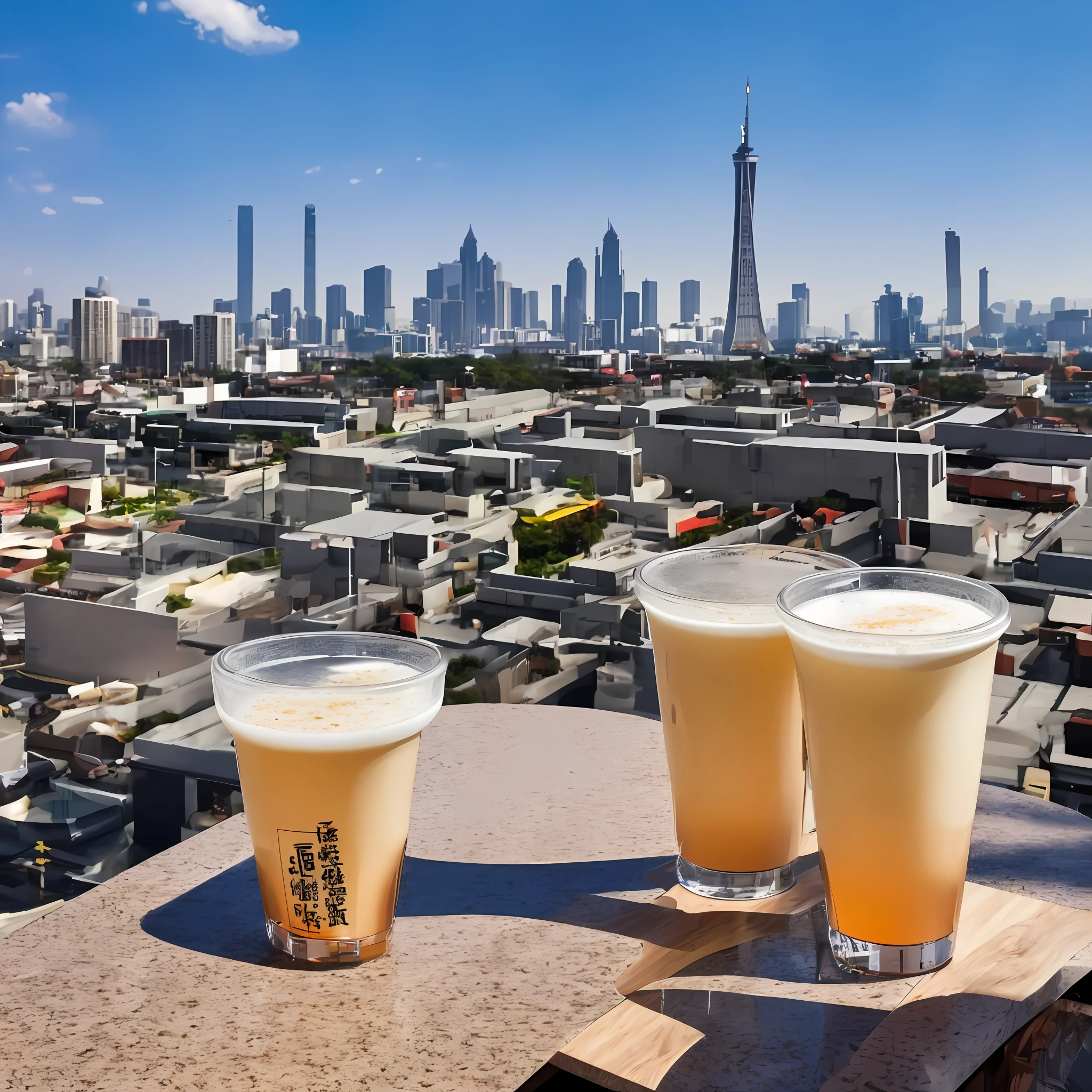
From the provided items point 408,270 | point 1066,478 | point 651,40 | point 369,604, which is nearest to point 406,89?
point 408,270

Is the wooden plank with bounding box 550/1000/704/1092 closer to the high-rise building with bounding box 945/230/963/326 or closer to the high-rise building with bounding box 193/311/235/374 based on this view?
the high-rise building with bounding box 945/230/963/326

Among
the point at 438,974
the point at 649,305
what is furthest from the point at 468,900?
the point at 649,305

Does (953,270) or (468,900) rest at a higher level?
(953,270)

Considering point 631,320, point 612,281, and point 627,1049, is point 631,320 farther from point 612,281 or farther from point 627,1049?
point 627,1049

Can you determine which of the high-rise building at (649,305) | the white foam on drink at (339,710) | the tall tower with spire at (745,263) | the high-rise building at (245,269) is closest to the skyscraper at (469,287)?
the high-rise building at (649,305)

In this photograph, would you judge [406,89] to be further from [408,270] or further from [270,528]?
[270,528]

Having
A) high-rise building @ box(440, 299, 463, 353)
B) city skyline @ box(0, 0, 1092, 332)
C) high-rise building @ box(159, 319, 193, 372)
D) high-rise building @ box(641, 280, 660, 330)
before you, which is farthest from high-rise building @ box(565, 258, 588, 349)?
high-rise building @ box(159, 319, 193, 372)
